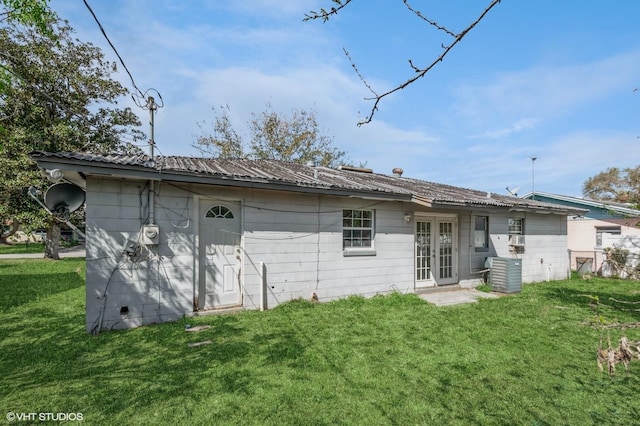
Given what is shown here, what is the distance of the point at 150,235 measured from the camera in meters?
5.85

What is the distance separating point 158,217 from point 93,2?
11.4ft

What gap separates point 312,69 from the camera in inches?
146

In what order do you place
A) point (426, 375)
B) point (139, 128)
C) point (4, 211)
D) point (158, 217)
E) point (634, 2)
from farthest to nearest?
point (139, 128)
point (4, 211)
point (158, 217)
point (426, 375)
point (634, 2)

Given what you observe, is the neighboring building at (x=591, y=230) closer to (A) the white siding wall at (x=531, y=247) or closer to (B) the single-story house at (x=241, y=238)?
(A) the white siding wall at (x=531, y=247)

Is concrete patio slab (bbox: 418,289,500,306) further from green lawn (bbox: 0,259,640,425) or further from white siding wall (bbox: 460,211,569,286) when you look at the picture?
green lawn (bbox: 0,259,640,425)

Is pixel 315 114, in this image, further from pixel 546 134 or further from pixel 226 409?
pixel 226 409

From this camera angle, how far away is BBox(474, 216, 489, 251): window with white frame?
10.9m

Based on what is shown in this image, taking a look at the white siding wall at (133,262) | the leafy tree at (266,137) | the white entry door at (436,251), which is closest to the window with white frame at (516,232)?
the white entry door at (436,251)

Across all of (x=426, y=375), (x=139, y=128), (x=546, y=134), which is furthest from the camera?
(x=139, y=128)

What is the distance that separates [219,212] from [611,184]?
35.2m

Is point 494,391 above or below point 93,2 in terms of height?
below

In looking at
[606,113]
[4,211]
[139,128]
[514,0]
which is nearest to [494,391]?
[606,113]

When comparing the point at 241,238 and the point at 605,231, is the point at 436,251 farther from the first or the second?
the point at 605,231

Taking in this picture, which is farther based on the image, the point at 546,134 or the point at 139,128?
the point at 139,128
